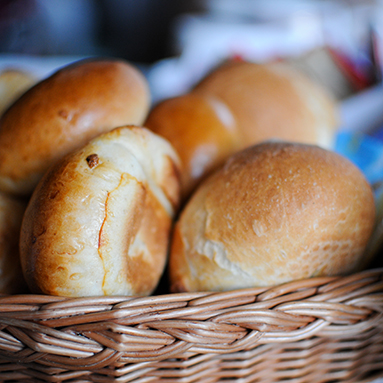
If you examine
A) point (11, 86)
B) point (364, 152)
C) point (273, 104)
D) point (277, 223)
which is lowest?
point (277, 223)

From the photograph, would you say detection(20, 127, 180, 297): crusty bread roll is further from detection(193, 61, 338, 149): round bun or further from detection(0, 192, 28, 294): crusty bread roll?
detection(193, 61, 338, 149): round bun

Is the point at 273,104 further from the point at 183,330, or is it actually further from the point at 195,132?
the point at 183,330

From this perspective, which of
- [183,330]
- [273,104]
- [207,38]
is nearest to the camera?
[183,330]

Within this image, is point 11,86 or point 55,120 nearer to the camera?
point 55,120

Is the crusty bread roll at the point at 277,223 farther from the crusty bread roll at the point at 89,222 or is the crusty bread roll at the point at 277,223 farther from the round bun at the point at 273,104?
the round bun at the point at 273,104

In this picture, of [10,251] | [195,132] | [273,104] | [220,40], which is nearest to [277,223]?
[195,132]

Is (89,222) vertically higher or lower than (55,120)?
lower

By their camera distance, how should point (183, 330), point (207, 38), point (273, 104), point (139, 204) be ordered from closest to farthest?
point (183, 330)
point (139, 204)
point (273, 104)
point (207, 38)

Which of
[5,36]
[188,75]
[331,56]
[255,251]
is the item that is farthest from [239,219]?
[5,36]
